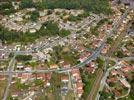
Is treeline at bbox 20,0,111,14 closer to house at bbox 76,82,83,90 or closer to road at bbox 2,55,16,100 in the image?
road at bbox 2,55,16,100

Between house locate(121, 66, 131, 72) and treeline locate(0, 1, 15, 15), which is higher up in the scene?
treeline locate(0, 1, 15, 15)

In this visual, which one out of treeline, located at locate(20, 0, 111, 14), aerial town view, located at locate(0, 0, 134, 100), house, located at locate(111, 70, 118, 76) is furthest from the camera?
treeline, located at locate(20, 0, 111, 14)

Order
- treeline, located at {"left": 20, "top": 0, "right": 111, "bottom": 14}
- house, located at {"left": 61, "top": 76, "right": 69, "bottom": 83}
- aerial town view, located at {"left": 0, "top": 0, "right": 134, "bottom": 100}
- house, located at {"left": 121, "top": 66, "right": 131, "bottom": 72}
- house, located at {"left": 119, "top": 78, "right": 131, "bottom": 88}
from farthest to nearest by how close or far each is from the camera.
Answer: treeline, located at {"left": 20, "top": 0, "right": 111, "bottom": 14} → house, located at {"left": 121, "top": 66, "right": 131, "bottom": 72} → house, located at {"left": 61, "top": 76, "right": 69, "bottom": 83} → house, located at {"left": 119, "top": 78, "right": 131, "bottom": 88} → aerial town view, located at {"left": 0, "top": 0, "right": 134, "bottom": 100}

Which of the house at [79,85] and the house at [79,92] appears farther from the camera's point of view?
the house at [79,85]

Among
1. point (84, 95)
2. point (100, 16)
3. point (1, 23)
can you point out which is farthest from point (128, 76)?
point (1, 23)

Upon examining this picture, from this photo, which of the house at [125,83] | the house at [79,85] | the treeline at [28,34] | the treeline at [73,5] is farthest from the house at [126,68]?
the treeline at [73,5]

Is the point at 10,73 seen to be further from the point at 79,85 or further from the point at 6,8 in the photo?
the point at 6,8

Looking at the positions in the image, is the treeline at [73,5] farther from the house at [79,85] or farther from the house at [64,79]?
the house at [79,85]

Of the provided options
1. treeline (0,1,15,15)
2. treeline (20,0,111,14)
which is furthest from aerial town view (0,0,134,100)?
treeline (0,1,15,15)
